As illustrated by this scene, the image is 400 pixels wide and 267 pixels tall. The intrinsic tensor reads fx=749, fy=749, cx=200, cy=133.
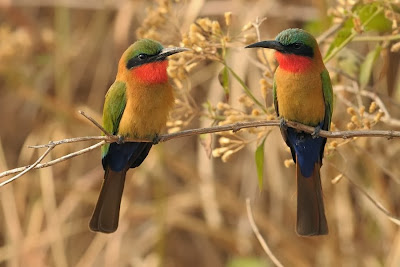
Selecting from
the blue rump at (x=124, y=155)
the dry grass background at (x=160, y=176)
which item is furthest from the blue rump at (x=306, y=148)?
the dry grass background at (x=160, y=176)

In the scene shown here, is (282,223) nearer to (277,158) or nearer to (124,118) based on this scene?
(277,158)

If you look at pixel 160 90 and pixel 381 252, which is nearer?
pixel 160 90

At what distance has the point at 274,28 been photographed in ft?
15.3

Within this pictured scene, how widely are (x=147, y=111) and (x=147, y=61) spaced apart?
18 cm

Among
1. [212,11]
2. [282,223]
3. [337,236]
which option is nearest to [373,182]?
[337,236]

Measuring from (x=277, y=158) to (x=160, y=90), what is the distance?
6.40ft

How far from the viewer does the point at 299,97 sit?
2.56 metres

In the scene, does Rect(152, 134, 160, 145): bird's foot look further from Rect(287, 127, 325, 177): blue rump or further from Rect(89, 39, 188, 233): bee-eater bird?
Rect(287, 127, 325, 177): blue rump

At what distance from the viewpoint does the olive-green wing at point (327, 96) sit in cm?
259

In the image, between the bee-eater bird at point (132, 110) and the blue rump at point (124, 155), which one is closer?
the bee-eater bird at point (132, 110)

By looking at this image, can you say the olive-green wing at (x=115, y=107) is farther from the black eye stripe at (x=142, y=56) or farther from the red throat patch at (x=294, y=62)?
the red throat patch at (x=294, y=62)

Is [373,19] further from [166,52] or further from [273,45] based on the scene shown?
[166,52]

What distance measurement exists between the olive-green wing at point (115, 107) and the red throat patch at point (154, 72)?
9 centimetres

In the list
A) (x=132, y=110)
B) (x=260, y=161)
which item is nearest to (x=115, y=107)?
(x=132, y=110)
